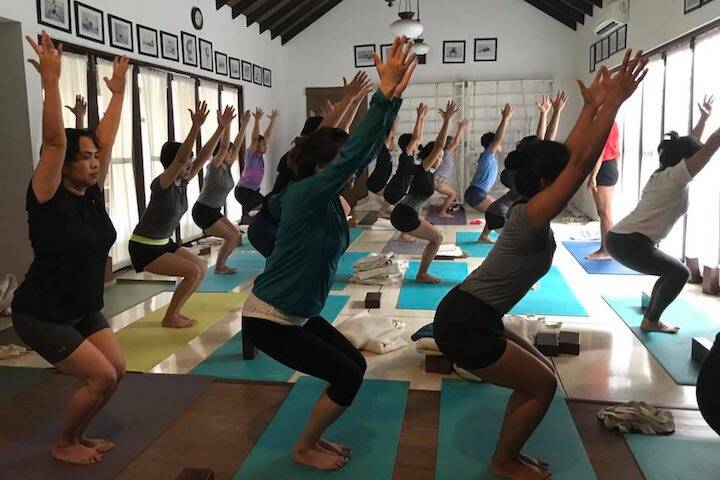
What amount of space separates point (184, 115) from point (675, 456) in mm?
6737

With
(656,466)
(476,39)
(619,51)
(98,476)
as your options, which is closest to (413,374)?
(656,466)

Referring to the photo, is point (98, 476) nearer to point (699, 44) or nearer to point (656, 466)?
point (656, 466)

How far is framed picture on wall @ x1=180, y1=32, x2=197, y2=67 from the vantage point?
7625mm

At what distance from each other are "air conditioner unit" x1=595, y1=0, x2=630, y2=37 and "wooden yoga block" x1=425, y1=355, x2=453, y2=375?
20.2 ft

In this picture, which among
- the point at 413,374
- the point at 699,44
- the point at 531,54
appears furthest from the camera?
the point at 531,54

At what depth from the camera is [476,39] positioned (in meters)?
11.1

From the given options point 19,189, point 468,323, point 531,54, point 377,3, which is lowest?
point 468,323

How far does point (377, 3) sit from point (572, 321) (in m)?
8.66

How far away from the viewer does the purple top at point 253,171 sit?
6.86 meters

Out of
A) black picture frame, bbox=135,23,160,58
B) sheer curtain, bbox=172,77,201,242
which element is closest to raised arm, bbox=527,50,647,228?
black picture frame, bbox=135,23,160,58

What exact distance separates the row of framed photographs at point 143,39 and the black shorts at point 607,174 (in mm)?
5151

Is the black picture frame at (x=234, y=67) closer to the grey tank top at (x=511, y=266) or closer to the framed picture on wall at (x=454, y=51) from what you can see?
the framed picture on wall at (x=454, y=51)

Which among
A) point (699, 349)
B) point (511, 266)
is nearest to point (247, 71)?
point (699, 349)

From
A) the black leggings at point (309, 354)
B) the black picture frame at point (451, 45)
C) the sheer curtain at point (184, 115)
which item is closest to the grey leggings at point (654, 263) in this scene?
the black leggings at point (309, 354)
